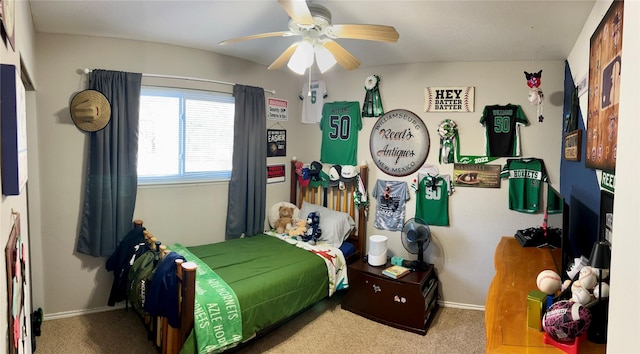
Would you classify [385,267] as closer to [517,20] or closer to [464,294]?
[464,294]

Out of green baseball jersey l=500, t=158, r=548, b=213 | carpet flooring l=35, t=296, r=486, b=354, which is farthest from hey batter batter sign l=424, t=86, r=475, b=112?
carpet flooring l=35, t=296, r=486, b=354

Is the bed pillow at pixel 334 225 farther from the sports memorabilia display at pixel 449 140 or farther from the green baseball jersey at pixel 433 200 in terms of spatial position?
the sports memorabilia display at pixel 449 140

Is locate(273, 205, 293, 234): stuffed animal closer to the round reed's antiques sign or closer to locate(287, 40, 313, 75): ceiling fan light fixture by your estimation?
the round reed's antiques sign

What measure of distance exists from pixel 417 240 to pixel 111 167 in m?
2.67

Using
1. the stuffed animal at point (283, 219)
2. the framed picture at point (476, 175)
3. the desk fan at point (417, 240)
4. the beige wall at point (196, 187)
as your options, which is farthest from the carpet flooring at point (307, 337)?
the framed picture at point (476, 175)

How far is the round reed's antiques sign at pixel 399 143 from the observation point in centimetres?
347

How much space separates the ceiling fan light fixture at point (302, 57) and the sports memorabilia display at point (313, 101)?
5.14 feet

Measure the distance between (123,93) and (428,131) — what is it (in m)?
2.67

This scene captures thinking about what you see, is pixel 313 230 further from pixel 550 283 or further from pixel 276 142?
pixel 550 283

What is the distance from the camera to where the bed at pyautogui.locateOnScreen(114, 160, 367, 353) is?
219 centimetres

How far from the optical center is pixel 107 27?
2.67 m

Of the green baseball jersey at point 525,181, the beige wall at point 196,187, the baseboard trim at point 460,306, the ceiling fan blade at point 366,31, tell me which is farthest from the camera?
the baseboard trim at point 460,306

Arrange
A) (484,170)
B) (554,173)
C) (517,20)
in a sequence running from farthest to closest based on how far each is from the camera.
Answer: (484,170) < (554,173) < (517,20)

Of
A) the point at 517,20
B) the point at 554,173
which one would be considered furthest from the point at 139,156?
the point at 554,173
